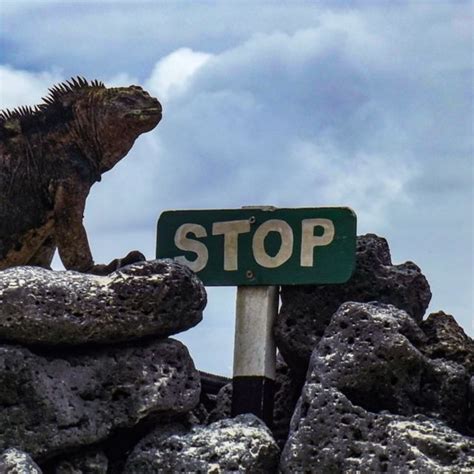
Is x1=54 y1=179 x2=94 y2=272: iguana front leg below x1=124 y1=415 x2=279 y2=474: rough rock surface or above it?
above

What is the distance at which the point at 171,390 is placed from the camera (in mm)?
10594

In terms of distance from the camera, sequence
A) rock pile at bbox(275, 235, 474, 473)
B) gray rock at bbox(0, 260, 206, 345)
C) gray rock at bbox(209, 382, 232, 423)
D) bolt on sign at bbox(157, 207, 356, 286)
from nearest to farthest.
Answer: rock pile at bbox(275, 235, 474, 473), gray rock at bbox(0, 260, 206, 345), bolt on sign at bbox(157, 207, 356, 286), gray rock at bbox(209, 382, 232, 423)

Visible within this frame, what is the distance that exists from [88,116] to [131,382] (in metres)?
2.30

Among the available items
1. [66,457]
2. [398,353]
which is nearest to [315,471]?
[398,353]

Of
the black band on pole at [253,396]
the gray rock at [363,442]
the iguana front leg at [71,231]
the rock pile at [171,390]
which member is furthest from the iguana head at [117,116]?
the gray rock at [363,442]

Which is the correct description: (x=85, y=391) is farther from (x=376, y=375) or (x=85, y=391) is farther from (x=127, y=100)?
(x=127, y=100)

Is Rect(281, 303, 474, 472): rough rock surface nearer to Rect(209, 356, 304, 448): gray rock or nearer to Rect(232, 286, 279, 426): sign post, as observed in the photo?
Rect(232, 286, 279, 426): sign post

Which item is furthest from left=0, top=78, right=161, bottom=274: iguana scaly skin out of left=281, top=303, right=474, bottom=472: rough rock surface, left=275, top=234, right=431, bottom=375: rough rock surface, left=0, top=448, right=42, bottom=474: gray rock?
left=281, top=303, right=474, bottom=472: rough rock surface

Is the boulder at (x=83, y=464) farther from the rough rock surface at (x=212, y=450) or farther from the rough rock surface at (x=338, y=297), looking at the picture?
the rough rock surface at (x=338, y=297)

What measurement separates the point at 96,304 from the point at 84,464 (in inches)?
38.1

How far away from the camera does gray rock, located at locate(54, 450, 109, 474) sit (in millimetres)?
10438

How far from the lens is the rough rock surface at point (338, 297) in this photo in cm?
1117

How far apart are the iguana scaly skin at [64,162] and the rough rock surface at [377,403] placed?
222cm

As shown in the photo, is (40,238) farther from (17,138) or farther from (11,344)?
(11,344)
